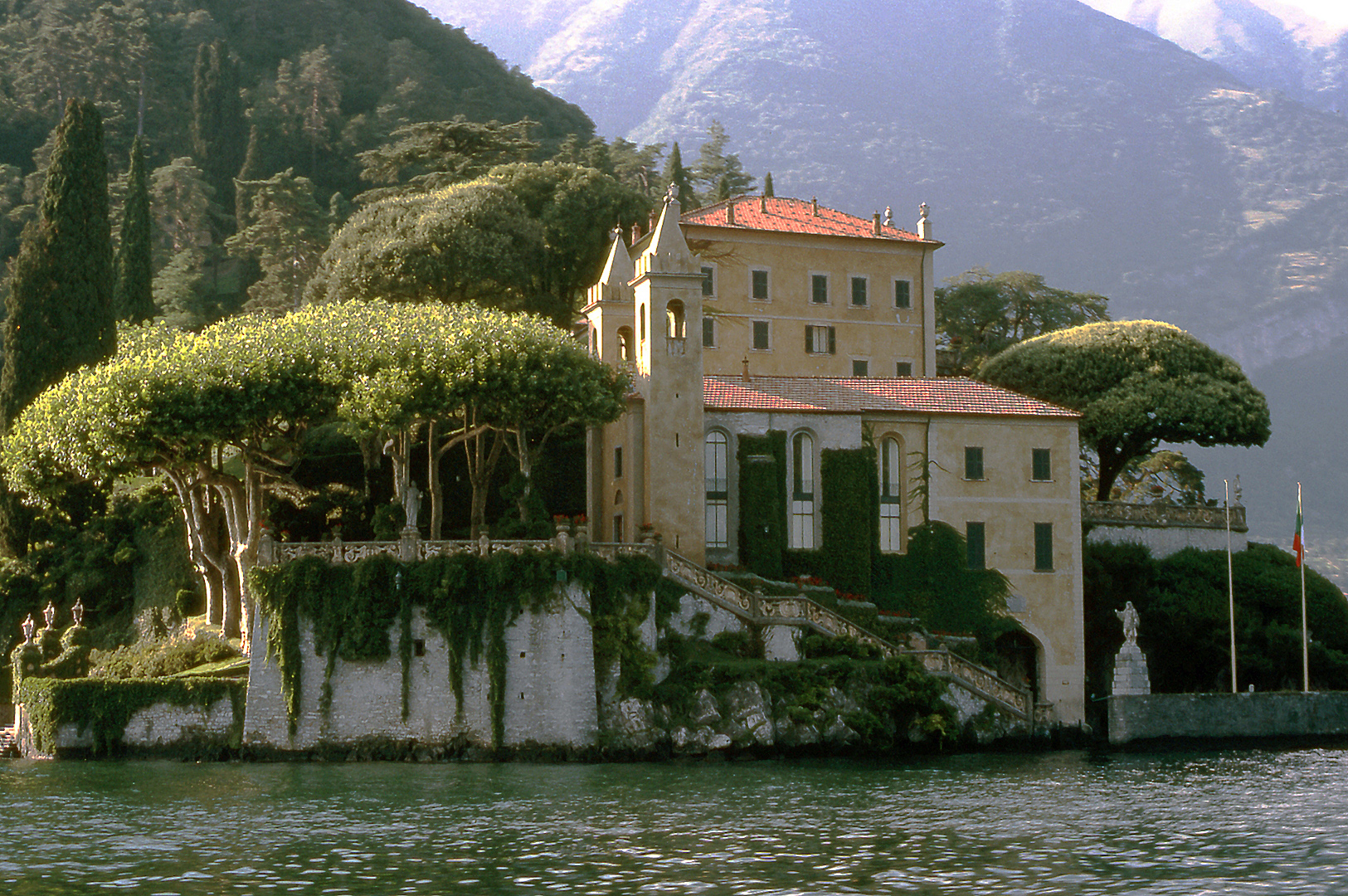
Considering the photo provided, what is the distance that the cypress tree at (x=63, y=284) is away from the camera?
2079 inches

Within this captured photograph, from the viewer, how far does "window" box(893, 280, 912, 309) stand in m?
65.4

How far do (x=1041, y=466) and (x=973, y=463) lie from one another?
8.07ft

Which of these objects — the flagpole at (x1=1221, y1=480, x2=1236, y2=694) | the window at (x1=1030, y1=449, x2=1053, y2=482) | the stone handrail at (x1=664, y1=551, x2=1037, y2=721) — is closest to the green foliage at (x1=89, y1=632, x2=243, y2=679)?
the stone handrail at (x1=664, y1=551, x2=1037, y2=721)

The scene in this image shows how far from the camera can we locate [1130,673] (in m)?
48.4

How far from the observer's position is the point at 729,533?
163 ft

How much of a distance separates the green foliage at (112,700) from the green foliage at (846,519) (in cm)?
1948

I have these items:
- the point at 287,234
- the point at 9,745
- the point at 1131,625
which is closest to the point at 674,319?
the point at 1131,625

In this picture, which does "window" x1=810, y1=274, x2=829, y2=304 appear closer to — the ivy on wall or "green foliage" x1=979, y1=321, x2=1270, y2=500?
"green foliage" x1=979, y1=321, x2=1270, y2=500

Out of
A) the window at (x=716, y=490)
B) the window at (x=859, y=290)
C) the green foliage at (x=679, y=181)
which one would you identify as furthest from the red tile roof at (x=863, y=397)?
the green foliage at (x=679, y=181)

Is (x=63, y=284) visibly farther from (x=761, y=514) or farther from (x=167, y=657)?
(x=761, y=514)

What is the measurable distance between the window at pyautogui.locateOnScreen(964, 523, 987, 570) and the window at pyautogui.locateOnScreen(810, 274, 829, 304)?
52.8 ft

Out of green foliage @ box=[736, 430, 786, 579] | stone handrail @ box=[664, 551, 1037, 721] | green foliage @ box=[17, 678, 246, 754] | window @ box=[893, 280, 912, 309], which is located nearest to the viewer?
green foliage @ box=[17, 678, 246, 754]

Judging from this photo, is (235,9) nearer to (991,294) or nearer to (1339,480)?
(991,294)

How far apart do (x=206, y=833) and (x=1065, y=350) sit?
4519cm
